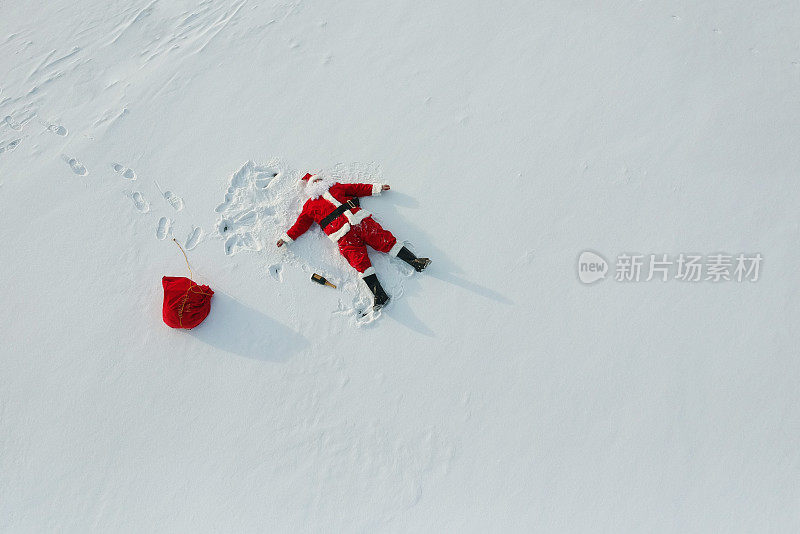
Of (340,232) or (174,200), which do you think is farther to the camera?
(174,200)

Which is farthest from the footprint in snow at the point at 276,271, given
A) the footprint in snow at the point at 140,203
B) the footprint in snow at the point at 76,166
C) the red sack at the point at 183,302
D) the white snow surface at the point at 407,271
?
the footprint in snow at the point at 76,166

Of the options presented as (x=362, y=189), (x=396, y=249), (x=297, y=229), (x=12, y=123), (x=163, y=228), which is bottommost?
(x=12, y=123)

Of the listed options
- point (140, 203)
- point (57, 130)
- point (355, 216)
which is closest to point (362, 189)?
point (355, 216)

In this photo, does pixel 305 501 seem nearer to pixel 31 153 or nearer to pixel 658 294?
pixel 658 294

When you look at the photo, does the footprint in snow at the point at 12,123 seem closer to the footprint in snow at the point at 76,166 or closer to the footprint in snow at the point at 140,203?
the footprint in snow at the point at 76,166

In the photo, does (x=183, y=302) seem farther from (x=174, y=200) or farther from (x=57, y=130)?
(x=57, y=130)
